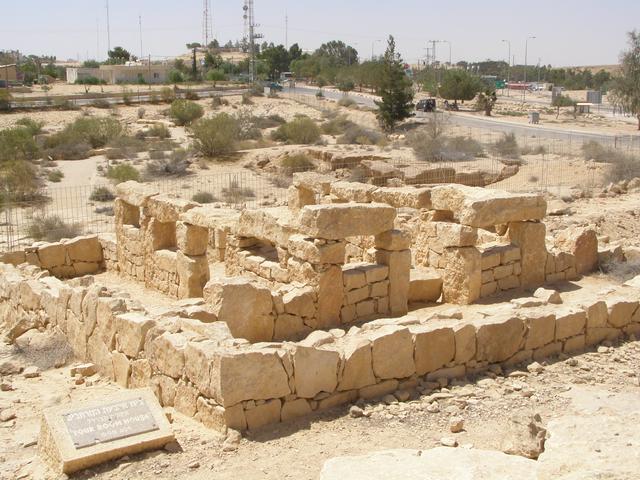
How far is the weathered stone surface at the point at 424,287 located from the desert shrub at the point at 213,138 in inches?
773

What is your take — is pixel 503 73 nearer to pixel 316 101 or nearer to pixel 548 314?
pixel 316 101

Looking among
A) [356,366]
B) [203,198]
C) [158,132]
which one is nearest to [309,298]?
[356,366]

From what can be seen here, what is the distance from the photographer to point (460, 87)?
54.1 m

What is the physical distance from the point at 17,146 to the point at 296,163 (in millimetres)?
11016

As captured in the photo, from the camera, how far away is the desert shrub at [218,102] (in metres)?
48.9

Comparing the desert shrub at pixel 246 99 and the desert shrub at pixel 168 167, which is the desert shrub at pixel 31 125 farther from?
the desert shrub at pixel 246 99

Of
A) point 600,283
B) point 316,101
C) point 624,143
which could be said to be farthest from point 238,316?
point 316,101

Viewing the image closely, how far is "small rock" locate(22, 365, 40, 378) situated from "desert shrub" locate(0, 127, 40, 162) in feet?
69.9

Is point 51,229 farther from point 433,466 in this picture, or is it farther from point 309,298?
point 433,466

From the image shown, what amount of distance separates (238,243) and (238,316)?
3.24m

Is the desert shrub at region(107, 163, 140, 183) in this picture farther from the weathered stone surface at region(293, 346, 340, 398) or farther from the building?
the building

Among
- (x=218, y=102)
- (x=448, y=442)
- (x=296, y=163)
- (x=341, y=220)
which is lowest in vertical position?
(x=448, y=442)

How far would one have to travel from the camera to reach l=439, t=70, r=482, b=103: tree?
5416 centimetres

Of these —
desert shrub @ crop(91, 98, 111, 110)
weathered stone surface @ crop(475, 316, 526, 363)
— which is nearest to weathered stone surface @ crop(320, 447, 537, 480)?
weathered stone surface @ crop(475, 316, 526, 363)
